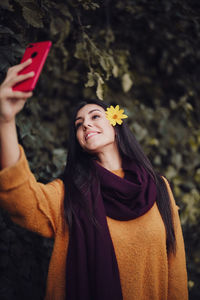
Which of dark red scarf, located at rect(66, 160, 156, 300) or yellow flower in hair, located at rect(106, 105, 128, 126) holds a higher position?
yellow flower in hair, located at rect(106, 105, 128, 126)

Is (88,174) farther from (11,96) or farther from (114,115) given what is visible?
(11,96)

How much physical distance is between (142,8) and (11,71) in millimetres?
1457

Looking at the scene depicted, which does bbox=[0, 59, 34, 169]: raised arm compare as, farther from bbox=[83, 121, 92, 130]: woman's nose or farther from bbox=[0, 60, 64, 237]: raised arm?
bbox=[83, 121, 92, 130]: woman's nose

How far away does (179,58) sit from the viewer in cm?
Result: 235

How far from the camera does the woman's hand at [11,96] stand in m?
0.77

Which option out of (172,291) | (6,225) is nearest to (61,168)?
(6,225)

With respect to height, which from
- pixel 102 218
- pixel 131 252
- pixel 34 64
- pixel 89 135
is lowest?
pixel 131 252

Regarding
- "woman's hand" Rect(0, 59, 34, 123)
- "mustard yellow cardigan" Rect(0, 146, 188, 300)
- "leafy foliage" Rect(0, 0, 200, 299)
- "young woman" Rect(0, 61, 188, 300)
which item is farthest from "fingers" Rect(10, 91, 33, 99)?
"leafy foliage" Rect(0, 0, 200, 299)

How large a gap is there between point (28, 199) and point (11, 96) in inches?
14.6

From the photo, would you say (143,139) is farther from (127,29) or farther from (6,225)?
(6,225)

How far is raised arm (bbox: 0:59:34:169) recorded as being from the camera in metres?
0.77

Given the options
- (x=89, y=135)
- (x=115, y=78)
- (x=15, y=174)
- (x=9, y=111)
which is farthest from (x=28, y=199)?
(x=115, y=78)

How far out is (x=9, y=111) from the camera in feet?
2.57

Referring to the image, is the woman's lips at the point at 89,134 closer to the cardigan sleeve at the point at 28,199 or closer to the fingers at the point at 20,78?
the cardigan sleeve at the point at 28,199
